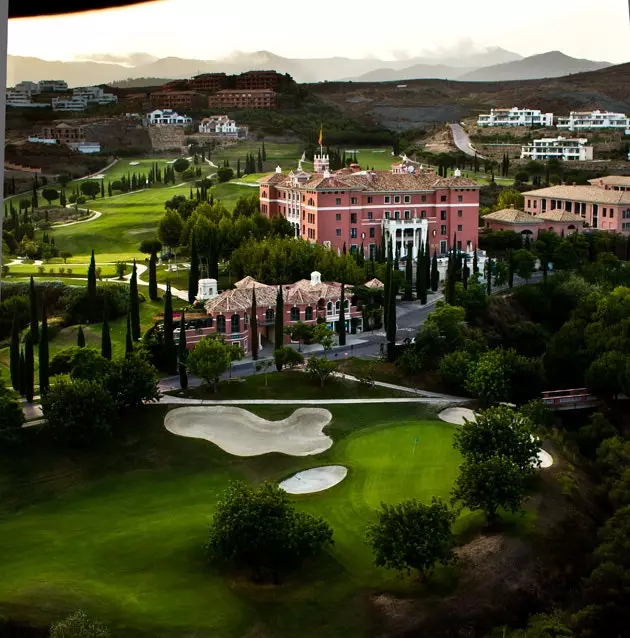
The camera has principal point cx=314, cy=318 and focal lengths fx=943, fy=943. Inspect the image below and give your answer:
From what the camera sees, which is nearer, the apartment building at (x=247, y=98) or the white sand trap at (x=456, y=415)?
the white sand trap at (x=456, y=415)

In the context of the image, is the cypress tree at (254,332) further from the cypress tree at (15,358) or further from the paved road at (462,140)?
the paved road at (462,140)

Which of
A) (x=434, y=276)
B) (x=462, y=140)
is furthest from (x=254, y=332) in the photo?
(x=462, y=140)

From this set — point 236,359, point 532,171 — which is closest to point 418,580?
point 236,359

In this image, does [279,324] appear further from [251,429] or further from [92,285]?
[92,285]

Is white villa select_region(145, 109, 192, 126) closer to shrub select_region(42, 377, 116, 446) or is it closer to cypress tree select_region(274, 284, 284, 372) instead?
cypress tree select_region(274, 284, 284, 372)

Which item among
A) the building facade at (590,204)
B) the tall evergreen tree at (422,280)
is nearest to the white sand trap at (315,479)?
the tall evergreen tree at (422,280)

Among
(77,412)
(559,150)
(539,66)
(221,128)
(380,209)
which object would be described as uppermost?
(221,128)

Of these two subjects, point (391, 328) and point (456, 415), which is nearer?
point (456, 415)
